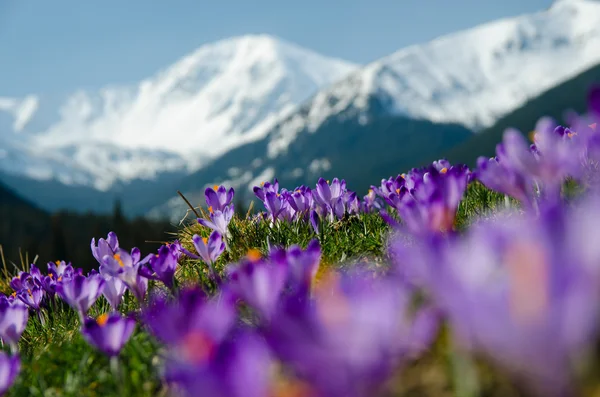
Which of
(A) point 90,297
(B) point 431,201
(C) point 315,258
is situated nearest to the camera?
(B) point 431,201

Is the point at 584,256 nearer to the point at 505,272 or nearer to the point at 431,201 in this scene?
the point at 505,272

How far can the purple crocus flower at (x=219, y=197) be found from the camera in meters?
5.11

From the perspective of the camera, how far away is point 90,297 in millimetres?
3445

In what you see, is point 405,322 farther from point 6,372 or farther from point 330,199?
point 330,199

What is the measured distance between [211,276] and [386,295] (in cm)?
299

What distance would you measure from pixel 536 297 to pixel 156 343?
2436 millimetres

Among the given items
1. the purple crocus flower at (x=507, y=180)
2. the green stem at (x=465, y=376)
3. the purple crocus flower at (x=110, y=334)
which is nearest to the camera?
the green stem at (x=465, y=376)

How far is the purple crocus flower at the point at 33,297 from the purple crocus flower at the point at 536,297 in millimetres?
4600

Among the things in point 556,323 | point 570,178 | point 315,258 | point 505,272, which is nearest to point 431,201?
point 315,258

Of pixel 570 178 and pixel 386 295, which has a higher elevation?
Answer: pixel 570 178

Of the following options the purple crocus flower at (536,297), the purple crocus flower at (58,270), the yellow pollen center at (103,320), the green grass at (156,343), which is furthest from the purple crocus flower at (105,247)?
the purple crocus flower at (536,297)

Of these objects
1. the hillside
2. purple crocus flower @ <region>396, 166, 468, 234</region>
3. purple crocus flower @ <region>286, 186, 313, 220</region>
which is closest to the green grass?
purple crocus flower @ <region>286, 186, 313, 220</region>

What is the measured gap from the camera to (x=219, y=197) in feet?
16.9

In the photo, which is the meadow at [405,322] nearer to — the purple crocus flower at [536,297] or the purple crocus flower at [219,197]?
the purple crocus flower at [536,297]
